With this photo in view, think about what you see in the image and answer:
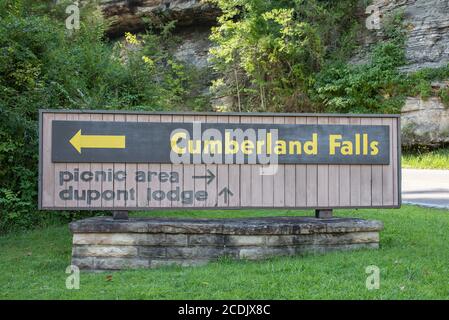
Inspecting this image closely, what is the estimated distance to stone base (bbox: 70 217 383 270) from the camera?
6055 mm

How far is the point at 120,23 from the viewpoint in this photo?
2533 cm

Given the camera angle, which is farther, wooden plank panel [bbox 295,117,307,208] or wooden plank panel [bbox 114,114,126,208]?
wooden plank panel [bbox 295,117,307,208]

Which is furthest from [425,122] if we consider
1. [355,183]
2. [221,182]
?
[221,182]

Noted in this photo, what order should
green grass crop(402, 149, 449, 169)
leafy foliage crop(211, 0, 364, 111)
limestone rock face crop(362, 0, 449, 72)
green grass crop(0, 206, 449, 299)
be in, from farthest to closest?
1. leafy foliage crop(211, 0, 364, 111)
2. limestone rock face crop(362, 0, 449, 72)
3. green grass crop(402, 149, 449, 169)
4. green grass crop(0, 206, 449, 299)

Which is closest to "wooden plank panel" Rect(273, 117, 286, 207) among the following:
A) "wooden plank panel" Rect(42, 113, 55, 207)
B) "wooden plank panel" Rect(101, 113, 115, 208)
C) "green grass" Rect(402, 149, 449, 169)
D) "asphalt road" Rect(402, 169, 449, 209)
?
"wooden plank panel" Rect(101, 113, 115, 208)

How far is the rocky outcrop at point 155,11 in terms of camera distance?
24.7 m

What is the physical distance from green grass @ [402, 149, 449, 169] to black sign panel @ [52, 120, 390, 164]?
39.6 feet

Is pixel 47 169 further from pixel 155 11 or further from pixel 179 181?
pixel 155 11

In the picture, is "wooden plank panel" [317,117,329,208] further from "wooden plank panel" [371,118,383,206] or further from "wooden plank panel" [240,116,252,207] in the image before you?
"wooden plank panel" [240,116,252,207]

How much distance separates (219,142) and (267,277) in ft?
6.78

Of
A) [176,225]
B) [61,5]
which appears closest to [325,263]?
[176,225]

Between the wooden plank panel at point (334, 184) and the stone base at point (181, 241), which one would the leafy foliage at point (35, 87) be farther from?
the wooden plank panel at point (334, 184)

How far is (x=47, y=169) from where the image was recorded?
6355 millimetres
